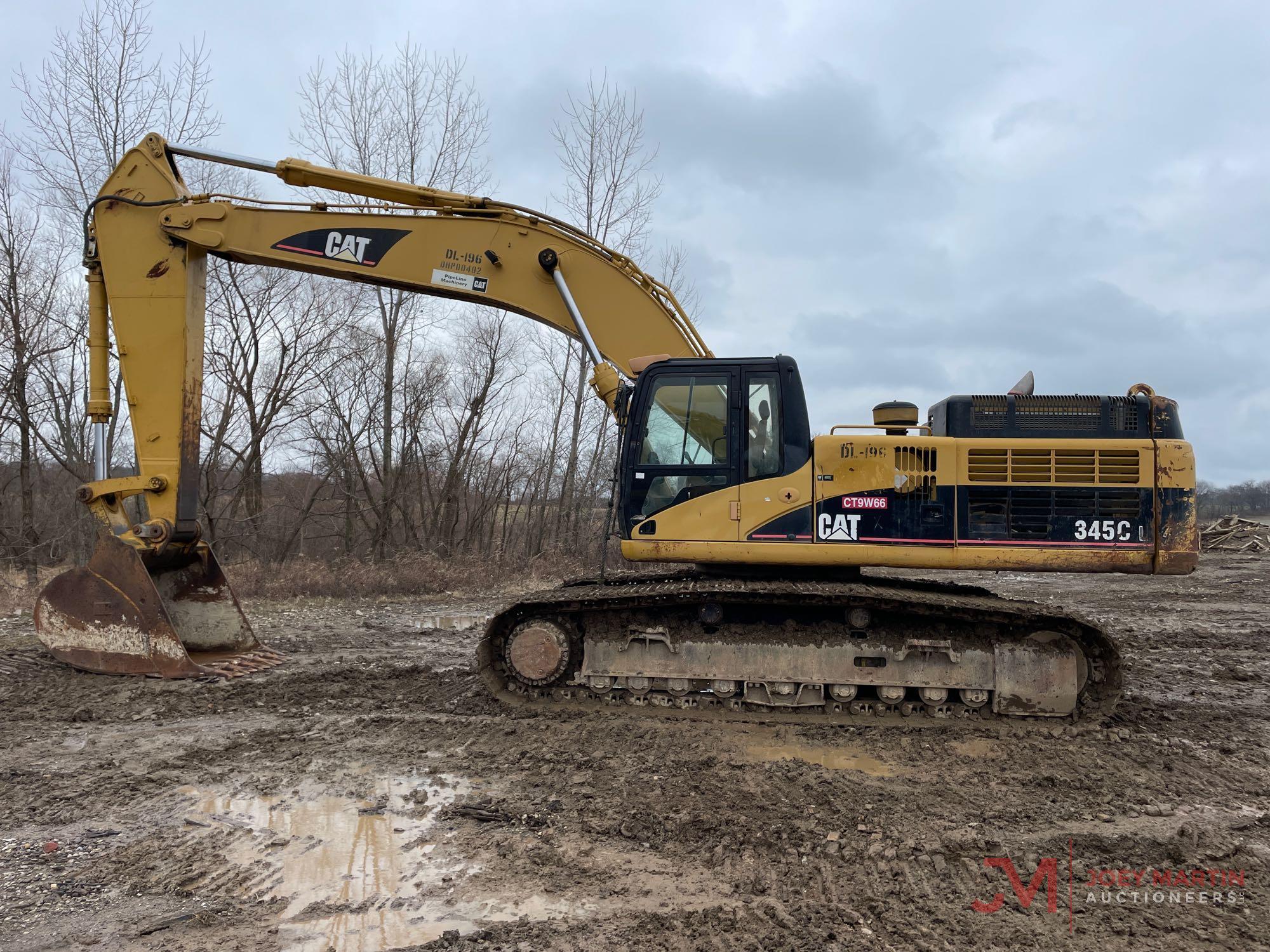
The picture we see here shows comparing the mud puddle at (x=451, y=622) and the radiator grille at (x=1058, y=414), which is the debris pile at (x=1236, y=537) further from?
the mud puddle at (x=451, y=622)

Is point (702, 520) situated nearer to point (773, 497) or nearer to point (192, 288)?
point (773, 497)

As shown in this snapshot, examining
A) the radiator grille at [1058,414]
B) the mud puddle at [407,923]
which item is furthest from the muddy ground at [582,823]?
the radiator grille at [1058,414]

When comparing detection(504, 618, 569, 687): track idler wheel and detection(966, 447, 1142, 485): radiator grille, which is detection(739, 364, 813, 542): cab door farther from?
detection(504, 618, 569, 687): track idler wheel

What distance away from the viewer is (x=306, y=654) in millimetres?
8500

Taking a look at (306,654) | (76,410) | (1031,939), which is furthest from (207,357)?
(1031,939)

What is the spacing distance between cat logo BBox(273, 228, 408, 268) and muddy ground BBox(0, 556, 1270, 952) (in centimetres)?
377

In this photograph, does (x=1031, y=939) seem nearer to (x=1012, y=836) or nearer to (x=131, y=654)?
(x=1012, y=836)

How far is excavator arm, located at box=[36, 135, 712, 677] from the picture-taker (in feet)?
23.0

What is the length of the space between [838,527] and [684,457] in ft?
4.21

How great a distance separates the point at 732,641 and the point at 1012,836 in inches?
97.5

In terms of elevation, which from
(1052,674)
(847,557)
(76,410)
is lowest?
(1052,674)

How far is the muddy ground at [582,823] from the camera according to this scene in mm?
3311

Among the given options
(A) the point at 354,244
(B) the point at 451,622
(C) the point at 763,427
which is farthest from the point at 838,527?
(B) the point at 451,622

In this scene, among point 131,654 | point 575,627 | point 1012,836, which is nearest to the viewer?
point 1012,836
